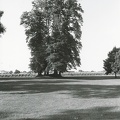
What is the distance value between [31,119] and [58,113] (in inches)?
71.4

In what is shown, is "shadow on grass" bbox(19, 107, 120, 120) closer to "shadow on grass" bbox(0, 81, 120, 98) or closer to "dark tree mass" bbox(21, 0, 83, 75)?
"shadow on grass" bbox(0, 81, 120, 98)

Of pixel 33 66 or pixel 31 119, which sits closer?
pixel 31 119

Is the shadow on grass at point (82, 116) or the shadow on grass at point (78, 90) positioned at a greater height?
the shadow on grass at point (78, 90)

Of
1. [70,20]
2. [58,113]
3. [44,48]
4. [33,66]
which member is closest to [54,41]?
[44,48]

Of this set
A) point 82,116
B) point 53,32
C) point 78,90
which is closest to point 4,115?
point 82,116

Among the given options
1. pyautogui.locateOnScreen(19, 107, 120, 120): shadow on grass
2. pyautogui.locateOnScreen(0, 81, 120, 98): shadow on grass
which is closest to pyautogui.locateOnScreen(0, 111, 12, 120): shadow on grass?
pyautogui.locateOnScreen(19, 107, 120, 120): shadow on grass

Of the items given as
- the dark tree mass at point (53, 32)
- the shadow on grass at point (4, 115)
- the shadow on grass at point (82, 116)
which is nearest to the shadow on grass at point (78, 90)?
the shadow on grass at point (82, 116)

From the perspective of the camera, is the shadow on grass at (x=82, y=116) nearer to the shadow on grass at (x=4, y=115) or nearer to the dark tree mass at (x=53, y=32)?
the shadow on grass at (x=4, y=115)

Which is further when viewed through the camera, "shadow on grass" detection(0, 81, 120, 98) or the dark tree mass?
the dark tree mass

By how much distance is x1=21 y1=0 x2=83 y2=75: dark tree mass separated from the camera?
2237 inches

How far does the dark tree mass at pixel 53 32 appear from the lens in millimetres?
56812

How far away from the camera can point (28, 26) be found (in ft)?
206

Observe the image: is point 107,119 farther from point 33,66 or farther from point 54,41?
point 33,66

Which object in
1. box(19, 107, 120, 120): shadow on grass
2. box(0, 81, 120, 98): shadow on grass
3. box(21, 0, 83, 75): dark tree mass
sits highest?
box(21, 0, 83, 75): dark tree mass
